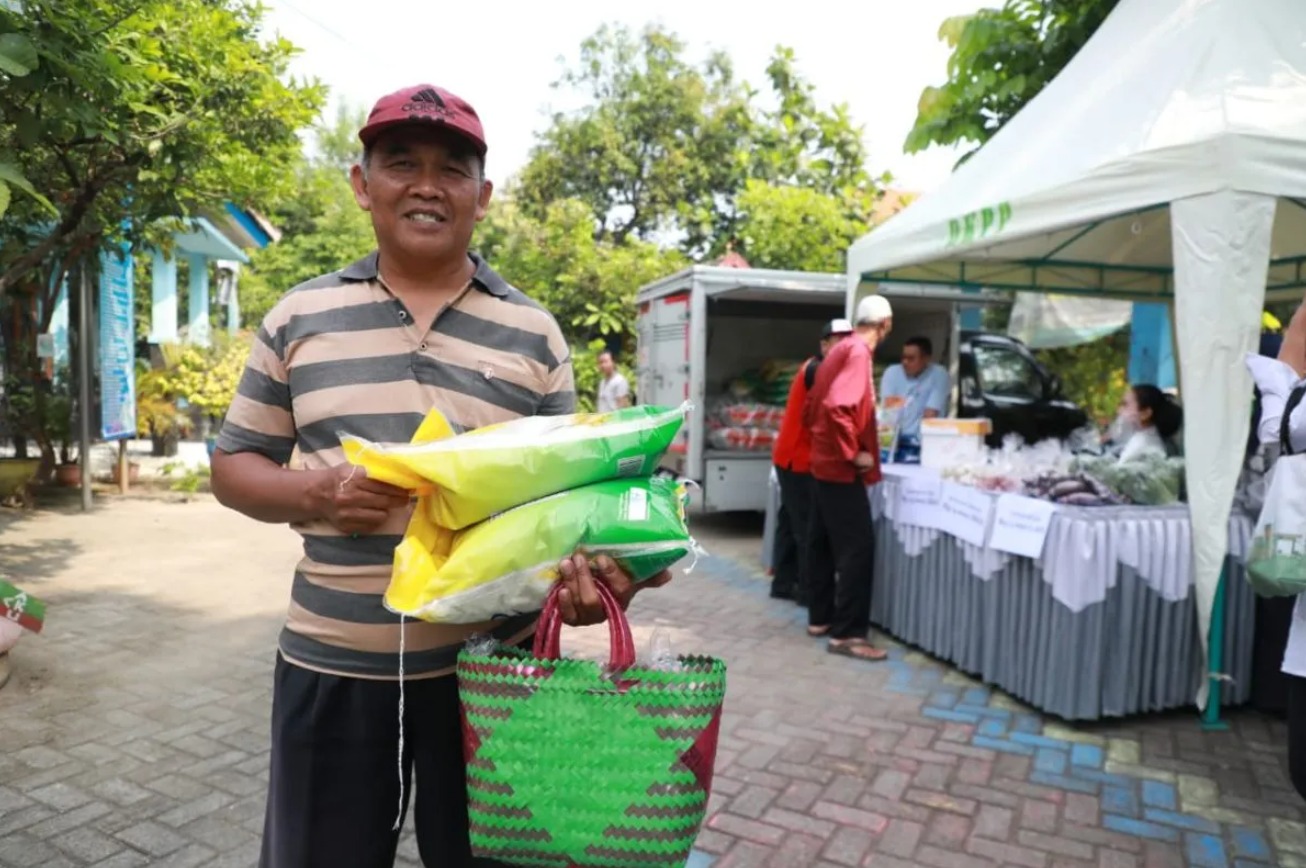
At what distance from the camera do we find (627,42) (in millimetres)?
Result: 21734

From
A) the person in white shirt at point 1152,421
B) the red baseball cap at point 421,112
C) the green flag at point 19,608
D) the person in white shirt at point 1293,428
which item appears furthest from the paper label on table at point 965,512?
the green flag at point 19,608

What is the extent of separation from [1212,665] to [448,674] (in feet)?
12.5

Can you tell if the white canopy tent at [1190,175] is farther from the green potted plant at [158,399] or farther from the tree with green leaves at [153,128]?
the green potted plant at [158,399]

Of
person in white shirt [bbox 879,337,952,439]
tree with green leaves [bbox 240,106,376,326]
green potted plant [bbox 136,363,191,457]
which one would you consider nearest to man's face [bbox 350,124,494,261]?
person in white shirt [bbox 879,337,952,439]

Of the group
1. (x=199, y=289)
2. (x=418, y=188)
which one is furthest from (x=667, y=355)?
(x=199, y=289)

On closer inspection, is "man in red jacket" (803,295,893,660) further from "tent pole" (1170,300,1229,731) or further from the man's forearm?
the man's forearm

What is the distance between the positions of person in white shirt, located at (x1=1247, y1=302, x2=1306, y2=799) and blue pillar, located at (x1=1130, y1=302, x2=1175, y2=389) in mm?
7157

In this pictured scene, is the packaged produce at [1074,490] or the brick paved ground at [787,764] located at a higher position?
the packaged produce at [1074,490]

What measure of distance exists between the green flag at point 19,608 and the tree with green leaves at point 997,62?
5.84 m

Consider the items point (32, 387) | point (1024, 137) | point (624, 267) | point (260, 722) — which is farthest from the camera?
point (624, 267)

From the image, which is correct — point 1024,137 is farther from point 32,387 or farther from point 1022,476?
point 32,387

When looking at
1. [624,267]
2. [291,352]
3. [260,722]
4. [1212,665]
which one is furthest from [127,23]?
[624,267]

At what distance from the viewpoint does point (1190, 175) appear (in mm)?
3770

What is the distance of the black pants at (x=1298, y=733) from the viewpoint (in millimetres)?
2404
